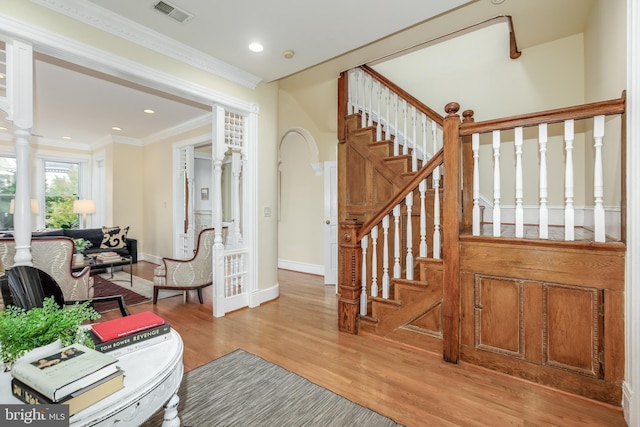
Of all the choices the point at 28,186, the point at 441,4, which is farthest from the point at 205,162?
the point at 441,4

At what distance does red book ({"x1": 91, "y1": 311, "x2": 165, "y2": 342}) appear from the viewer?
4.12ft

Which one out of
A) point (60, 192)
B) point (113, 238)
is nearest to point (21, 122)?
point (113, 238)

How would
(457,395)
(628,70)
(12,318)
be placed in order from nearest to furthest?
1. (12,318)
2. (628,70)
3. (457,395)

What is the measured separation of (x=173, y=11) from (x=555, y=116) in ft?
10.1

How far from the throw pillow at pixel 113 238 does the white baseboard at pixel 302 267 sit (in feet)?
10.5

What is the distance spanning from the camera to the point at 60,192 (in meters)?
7.04

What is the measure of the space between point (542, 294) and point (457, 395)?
3.03 ft

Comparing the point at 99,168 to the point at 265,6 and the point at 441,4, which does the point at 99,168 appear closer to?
the point at 265,6

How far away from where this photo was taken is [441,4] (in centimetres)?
250

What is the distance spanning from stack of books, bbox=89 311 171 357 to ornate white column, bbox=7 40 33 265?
1.54 metres

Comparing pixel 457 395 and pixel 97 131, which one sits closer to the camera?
pixel 457 395

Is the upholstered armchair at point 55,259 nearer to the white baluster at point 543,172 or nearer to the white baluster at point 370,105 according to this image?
the white baluster at point 370,105

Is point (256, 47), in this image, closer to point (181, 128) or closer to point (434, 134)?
point (434, 134)

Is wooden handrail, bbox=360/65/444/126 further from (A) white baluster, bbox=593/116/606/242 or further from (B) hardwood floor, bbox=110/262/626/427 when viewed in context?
(B) hardwood floor, bbox=110/262/626/427
